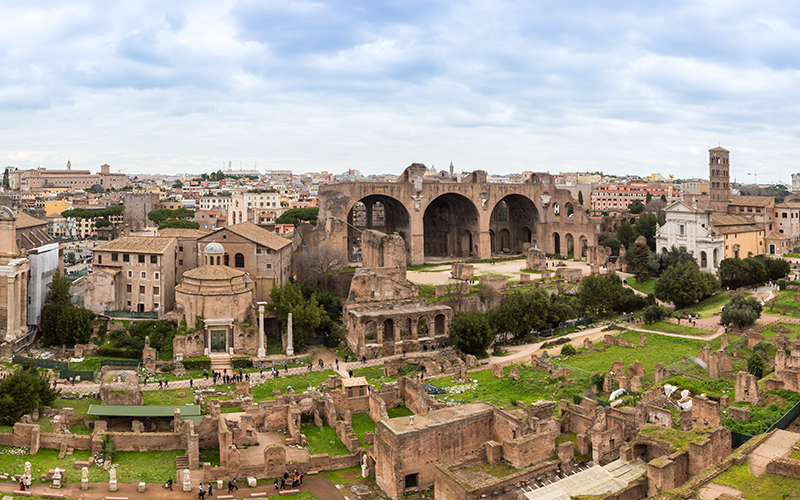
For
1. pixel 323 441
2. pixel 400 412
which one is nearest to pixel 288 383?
pixel 400 412

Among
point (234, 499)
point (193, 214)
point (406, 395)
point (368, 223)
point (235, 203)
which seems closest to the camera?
point (234, 499)

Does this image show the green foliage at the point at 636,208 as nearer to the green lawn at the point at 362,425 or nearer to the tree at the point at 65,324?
the green lawn at the point at 362,425

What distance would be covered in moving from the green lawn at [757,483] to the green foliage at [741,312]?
2314 cm

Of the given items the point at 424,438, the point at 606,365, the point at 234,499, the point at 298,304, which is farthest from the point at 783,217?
the point at 234,499

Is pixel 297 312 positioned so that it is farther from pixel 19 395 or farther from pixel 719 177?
pixel 719 177

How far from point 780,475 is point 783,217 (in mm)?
65814

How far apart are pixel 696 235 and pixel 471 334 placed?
30463mm

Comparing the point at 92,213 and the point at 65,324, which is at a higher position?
the point at 92,213

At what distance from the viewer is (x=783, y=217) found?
7525cm

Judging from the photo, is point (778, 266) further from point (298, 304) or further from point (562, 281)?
point (298, 304)

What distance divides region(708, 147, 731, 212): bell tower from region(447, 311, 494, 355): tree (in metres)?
47.9

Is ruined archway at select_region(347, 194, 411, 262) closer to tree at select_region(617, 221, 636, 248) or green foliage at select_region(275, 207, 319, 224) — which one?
green foliage at select_region(275, 207, 319, 224)

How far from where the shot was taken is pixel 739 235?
63750 millimetres

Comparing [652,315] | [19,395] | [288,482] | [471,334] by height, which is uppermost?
[652,315]
